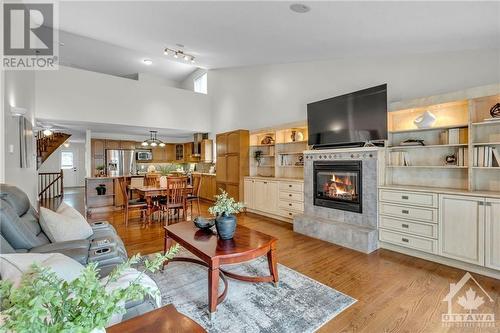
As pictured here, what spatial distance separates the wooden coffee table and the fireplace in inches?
78.0

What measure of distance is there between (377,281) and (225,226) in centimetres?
176

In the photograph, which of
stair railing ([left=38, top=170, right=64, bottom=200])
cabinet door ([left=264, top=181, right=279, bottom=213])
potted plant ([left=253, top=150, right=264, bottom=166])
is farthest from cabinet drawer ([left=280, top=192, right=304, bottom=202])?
stair railing ([left=38, top=170, right=64, bottom=200])

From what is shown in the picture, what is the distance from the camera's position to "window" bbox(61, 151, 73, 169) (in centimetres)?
1226

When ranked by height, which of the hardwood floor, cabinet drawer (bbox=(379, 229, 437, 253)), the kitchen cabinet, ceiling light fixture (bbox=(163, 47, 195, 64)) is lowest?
the hardwood floor

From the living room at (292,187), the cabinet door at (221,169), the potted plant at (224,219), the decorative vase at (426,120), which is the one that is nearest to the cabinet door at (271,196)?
the living room at (292,187)

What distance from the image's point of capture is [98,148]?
895 centimetres

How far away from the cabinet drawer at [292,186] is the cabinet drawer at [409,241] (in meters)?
1.63

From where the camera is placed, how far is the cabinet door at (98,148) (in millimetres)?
8867

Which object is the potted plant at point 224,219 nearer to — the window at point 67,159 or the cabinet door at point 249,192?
the cabinet door at point 249,192

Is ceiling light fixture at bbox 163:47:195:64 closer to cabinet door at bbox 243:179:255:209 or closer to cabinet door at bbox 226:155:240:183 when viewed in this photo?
cabinet door at bbox 226:155:240:183

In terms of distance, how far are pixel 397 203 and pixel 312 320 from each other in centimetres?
223

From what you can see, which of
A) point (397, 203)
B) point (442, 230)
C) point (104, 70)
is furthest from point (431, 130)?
point (104, 70)

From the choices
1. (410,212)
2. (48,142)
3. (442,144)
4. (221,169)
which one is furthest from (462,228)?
(48,142)

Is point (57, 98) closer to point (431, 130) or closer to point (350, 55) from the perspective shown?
point (350, 55)
